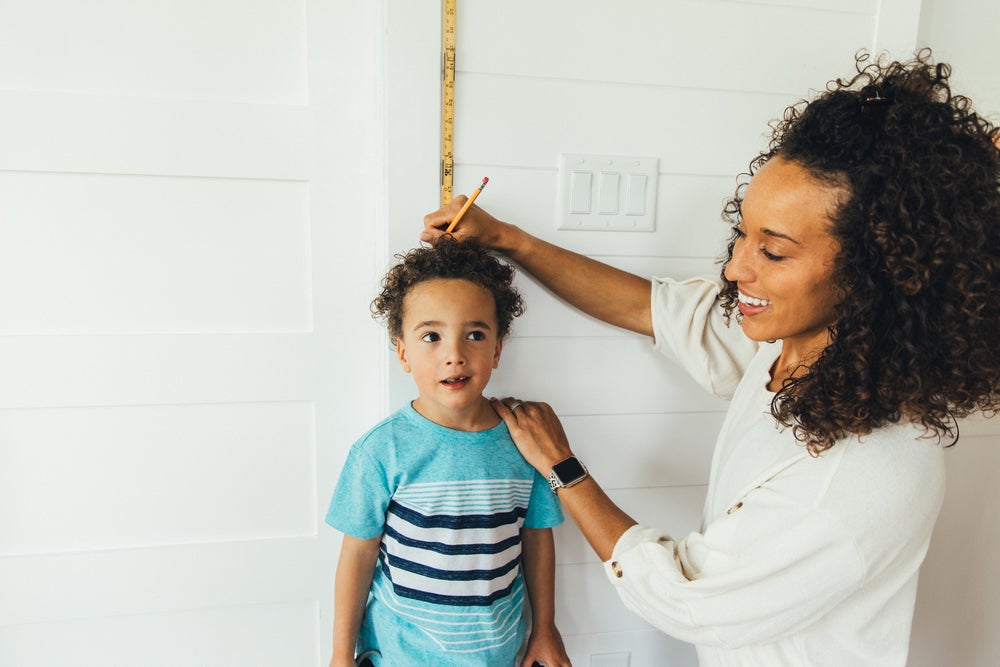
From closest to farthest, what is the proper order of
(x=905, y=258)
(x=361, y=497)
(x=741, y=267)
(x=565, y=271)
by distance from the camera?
(x=905, y=258), (x=741, y=267), (x=361, y=497), (x=565, y=271)

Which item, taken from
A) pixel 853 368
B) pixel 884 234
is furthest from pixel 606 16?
pixel 853 368

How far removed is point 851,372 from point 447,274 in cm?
60

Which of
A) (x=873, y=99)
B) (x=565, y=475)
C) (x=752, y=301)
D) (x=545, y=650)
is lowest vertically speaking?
(x=545, y=650)

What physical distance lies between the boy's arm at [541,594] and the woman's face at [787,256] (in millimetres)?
559

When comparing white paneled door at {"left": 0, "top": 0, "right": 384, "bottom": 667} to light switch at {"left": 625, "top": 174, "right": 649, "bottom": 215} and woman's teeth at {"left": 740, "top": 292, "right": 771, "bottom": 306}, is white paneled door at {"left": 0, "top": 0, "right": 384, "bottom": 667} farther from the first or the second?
woman's teeth at {"left": 740, "top": 292, "right": 771, "bottom": 306}

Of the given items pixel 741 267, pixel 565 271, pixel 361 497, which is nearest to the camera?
pixel 741 267

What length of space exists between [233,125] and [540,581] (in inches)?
40.2

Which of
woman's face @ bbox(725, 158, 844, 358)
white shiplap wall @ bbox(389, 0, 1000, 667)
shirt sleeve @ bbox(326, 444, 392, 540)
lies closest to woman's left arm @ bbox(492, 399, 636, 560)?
white shiplap wall @ bbox(389, 0, 1000, 667)

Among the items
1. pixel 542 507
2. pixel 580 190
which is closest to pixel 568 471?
pixel 542 507

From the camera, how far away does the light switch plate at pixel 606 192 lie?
1.21m

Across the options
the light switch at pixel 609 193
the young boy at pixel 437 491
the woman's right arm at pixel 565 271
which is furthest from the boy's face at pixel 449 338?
the light switch at pixel 609 193

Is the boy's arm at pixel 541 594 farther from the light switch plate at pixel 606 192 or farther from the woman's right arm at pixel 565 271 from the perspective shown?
the light switch plate at pixel 606 192

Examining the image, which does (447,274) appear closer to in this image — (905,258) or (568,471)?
(568,471)

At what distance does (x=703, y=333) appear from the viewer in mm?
1203
